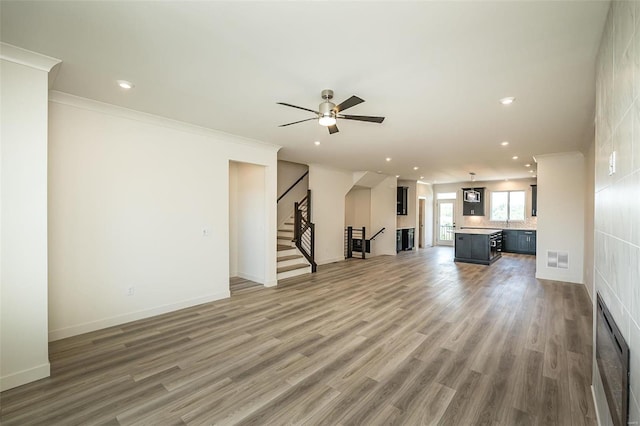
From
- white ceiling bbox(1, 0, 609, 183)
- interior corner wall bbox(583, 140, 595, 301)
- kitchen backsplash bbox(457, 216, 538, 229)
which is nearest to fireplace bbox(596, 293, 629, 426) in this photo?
white ceiling bbox(1, 0, 609, 183)

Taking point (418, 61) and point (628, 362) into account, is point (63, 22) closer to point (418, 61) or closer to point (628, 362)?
point (418, 61)

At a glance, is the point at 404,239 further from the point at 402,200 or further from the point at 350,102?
the point at 350,102

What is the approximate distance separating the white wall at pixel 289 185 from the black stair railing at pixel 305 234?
78 centimetres

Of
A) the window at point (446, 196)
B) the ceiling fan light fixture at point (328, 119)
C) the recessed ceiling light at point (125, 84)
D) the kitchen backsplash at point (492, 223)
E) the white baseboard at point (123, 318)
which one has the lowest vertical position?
the white baseboard at point (123, 318)

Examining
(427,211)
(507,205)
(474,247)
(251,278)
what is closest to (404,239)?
(427,211)

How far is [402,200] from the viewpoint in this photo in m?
10.9

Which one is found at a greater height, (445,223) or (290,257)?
(445,223)

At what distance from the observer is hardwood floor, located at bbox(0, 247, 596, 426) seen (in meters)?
2.10

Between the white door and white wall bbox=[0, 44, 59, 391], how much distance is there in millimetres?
13173

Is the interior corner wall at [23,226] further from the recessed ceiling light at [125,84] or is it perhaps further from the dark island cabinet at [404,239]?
the dark island cabinet at [404,239]

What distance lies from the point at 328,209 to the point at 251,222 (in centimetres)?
283

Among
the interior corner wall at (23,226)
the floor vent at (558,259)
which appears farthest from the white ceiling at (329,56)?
the floor vent at (558,259)

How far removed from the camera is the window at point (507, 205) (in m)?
10.7

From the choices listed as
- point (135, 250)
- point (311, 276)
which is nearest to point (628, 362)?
point (135, 250)
